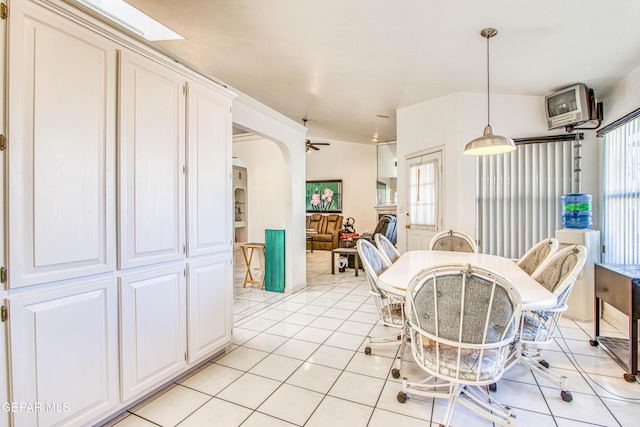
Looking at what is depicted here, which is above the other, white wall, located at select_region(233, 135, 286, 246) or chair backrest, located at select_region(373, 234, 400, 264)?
white wall, located at select_region(233, 135, 286, 246)

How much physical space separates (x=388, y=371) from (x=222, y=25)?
10.4ft

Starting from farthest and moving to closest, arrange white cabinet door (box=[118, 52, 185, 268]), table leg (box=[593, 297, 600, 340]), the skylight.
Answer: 1. the skylight
2. table leg (box=[593, 297, 600, 340])
3. white cabinet door (box=[118, 52, 185, 268])

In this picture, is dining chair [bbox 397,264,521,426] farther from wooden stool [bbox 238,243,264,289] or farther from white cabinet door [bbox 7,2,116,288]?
wooden stool [bbox 238,243,264,289]

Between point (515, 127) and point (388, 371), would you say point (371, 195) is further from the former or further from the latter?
point (388, 371)

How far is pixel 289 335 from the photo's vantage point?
3.00 meters

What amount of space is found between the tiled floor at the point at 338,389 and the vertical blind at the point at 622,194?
2.81 ft

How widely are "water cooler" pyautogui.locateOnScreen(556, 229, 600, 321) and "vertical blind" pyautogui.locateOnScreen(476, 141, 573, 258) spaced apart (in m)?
0.45

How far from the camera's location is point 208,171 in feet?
7.94

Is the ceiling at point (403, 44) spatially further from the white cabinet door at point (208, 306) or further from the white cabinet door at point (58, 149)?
the white cabinet door at point (208, 306)

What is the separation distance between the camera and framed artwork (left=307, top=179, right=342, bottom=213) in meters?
9.49

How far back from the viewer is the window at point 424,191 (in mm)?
4141

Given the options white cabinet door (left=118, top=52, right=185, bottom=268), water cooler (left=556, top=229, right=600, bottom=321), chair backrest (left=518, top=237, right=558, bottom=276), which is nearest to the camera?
white cabinet door (left=118, top=52, right=185, bottom=268)

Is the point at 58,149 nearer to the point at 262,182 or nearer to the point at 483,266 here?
the point at 483,266

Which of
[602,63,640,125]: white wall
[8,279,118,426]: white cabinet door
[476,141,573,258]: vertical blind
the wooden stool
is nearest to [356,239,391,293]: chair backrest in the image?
[8,279,118,426]: white cabinet door
